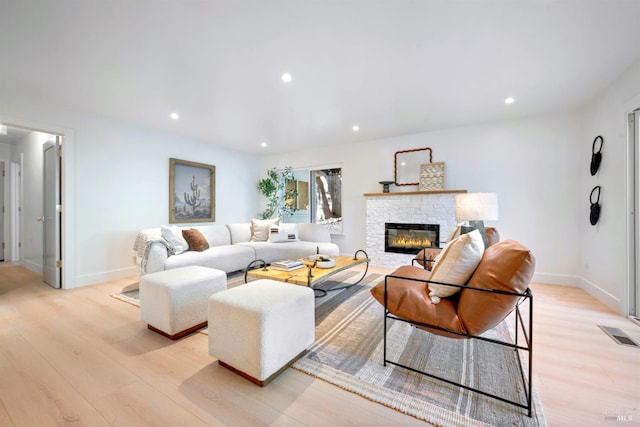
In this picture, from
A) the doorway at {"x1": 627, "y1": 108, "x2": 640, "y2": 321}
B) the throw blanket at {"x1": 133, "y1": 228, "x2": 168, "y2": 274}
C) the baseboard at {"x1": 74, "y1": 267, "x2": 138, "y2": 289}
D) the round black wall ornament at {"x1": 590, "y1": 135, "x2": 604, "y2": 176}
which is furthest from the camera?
the baseboard at {"x1": 74, "y1": 267, "x2": 138, "y2": 289}

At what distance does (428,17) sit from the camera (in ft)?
6.01

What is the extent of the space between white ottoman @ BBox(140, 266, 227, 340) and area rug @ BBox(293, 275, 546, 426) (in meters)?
1.03

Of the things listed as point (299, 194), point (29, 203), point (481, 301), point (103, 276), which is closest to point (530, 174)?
point (481, 301)

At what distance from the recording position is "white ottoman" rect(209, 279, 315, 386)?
150 cm

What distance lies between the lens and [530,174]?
12.5 ft

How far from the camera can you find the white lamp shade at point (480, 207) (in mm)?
2602

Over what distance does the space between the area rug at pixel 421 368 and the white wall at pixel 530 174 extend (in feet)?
7.01

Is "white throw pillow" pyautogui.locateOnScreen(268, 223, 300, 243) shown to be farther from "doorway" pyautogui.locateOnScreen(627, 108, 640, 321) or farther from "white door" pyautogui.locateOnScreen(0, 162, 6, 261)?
"white door" pyautogui.locateOnScreen(0, 162, 6, 261)

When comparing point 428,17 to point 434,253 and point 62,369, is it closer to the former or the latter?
point 434,253

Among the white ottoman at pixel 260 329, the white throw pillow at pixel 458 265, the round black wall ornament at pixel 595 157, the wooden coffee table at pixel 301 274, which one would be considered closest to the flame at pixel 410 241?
the wooden coffee table at pixel 301 274

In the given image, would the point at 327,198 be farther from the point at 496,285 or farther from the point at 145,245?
the point at 496,285

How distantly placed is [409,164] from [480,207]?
222 cm

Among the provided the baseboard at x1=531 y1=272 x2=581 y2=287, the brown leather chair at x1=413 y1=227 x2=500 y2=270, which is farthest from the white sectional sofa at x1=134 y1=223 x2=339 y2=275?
the baseboard at x1=531 y1=272 x2=581 y2=287

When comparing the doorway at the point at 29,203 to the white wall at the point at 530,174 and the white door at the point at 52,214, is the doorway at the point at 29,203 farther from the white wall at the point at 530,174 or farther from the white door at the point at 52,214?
the white wall at the point at 530,174
